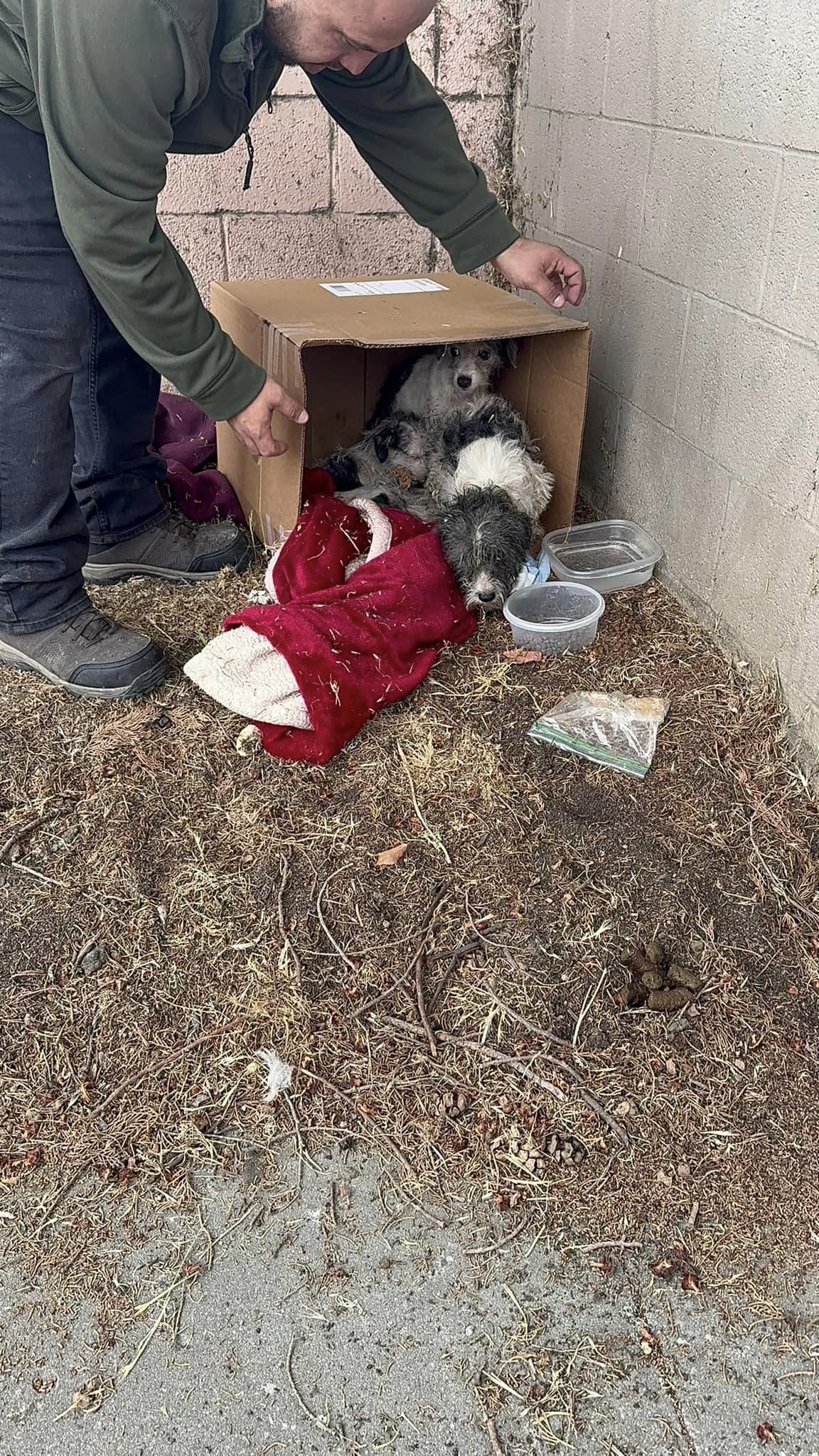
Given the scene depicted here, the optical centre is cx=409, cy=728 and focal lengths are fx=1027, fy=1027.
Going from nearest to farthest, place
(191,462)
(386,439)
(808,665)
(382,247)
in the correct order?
(808,665) → (386,439) → (191,462) → (382,247)

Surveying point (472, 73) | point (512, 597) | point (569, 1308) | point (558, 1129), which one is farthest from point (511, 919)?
point (472, 73)

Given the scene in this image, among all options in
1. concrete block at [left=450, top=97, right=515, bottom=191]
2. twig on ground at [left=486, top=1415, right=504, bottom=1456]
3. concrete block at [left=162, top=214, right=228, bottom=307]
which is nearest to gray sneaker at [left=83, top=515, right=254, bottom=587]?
concrete block at [left=162, top=214, right=228, bottom=307]

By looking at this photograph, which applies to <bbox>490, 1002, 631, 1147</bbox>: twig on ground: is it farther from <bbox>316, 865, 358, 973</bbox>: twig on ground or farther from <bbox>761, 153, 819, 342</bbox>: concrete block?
<bbox>761, 153, 819, 342</bbox>: concrete block

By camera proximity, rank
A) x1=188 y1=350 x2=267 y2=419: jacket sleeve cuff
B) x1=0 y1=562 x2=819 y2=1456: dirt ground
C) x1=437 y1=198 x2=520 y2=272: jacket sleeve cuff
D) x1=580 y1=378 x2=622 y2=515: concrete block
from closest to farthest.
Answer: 1. x1=0 y1=562 x2=819 y2=1456: dirt ground
2. x1=188 y1=350 x2=267 y2=419: jacket sleeve cuff
3. x1=437 y1=198 x2=520 y2=272: jacket sleeve cuff
4. x1=580 y1=378 x2=622 y2=515: concrete block

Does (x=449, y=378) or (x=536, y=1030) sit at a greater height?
(x=449, y=378)

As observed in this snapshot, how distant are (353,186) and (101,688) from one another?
7.47 feet

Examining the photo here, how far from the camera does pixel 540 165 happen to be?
3.45 m

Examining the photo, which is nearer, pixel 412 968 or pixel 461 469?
pixel 412 968

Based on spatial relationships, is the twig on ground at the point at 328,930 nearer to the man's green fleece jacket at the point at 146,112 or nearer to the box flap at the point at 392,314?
the man's green fleece jacket at the point at 146,112

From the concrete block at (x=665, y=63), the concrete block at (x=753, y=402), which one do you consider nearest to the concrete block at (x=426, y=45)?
the concrete block at (x=665, y=63)

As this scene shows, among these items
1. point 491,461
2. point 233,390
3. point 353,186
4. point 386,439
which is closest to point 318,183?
point 353,186

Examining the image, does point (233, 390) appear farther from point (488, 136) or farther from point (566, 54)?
point (488, 136)

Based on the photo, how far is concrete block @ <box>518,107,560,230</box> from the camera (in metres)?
3.30

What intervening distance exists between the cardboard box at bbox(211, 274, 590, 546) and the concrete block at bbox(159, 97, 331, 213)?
1.97 ft
